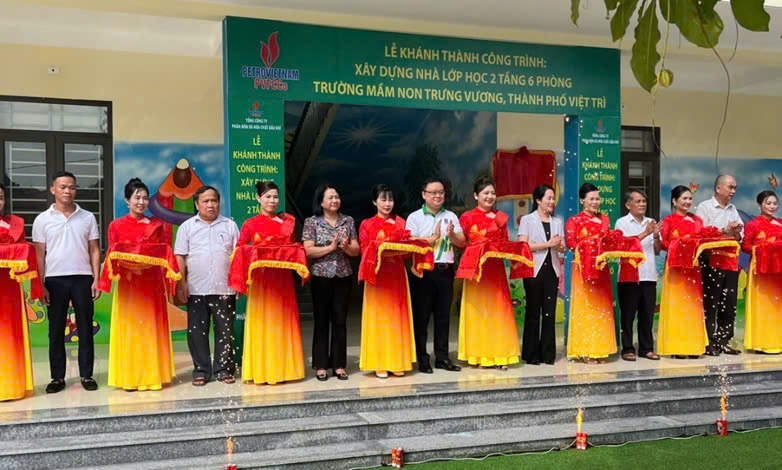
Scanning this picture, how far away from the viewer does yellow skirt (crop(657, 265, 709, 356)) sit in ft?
22.0

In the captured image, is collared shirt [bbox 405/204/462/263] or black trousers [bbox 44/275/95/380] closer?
black trousers [bbox 44/275/95/380]

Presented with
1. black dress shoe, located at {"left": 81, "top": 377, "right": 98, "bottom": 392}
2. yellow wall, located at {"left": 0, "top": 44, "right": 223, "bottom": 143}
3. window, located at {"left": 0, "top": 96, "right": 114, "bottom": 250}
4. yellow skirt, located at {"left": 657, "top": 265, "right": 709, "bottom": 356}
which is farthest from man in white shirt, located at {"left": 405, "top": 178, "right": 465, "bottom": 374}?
window, located at {"left": 0, "top": 96, "right": 114, "bottom": 250}

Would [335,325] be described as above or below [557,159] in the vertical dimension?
below

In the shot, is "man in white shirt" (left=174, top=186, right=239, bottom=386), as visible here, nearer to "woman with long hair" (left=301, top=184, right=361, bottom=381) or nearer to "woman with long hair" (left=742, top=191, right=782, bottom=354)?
"woman with long hair" (left=301, top=184, right=361, bottom=381)

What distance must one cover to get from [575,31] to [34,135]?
551cm

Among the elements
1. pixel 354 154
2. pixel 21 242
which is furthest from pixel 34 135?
pixel 354 154

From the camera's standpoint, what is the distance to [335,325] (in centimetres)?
593

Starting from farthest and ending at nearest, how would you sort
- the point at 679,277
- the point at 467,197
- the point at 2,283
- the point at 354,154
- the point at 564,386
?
the point at 354,154
the point at 467,197
the point at 679,277
the point at 564,386
the point at 2,283

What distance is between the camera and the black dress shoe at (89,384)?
5.54m

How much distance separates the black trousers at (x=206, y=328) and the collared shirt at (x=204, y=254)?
80 millimetres

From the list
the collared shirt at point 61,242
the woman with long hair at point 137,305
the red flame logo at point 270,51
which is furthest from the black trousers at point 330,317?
the red flame logo at point 270,51

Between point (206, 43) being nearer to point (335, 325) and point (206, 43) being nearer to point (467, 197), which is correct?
point (335, 325)

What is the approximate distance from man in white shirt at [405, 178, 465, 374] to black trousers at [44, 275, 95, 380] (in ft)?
8.17

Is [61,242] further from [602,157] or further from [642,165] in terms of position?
[642,165]
